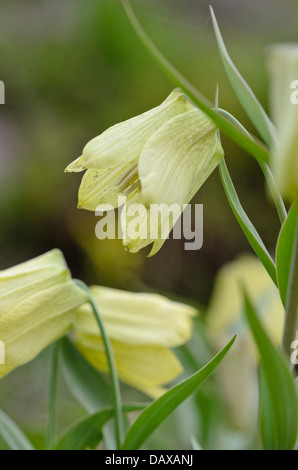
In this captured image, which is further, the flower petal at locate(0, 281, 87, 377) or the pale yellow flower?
the pale yellow flower

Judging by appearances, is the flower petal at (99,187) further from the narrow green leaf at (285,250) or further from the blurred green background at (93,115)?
the blurred green background at (93,115)

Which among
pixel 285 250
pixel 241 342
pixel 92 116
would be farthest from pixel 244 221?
pixel 92 116

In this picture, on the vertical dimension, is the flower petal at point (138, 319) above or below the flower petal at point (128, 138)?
below

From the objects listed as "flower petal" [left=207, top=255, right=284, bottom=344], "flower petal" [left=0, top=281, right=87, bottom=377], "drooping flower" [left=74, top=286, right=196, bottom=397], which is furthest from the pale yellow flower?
"flower petal" [left=0, top=281, right=87, bottom=377]

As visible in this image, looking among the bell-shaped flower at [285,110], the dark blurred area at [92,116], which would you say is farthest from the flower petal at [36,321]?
the dark blurred area at [92,116]

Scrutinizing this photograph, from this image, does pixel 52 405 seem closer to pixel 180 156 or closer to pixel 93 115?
pixel 180 156

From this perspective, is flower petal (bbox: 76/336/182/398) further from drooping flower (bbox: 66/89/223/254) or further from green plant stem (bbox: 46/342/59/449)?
drooping flower (bbox: 66/89/223/254)

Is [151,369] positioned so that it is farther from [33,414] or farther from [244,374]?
[33,414]
